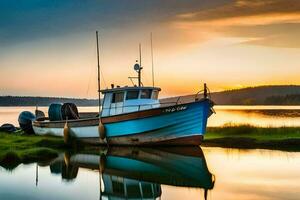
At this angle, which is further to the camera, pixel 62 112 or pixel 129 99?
pixel 62 112

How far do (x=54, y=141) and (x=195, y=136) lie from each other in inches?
358

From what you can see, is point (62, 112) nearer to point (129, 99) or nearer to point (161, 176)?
point (129, 99)

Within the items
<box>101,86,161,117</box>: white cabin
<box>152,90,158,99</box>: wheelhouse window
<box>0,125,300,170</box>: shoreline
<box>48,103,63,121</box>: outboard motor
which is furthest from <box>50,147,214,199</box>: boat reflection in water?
<box>48,103,63,121</box>: outboard motor

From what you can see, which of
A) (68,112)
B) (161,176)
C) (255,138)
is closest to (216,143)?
(255,138)

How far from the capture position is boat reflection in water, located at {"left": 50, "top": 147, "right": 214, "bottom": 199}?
19.6 m

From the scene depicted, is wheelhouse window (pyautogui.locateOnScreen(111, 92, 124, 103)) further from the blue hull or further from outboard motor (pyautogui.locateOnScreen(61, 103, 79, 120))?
outboard motor (pyautogui.locateOnScreen(61, 103, 79, 120))

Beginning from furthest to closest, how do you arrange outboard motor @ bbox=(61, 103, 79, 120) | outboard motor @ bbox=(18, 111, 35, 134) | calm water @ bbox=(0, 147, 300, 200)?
outboard motor @ bbox=(18, 111, 35, 134) → outboard motor @ bbox=(61, 103, 79, 120) → calm water @ bbox=(0, 147, 300, 200)

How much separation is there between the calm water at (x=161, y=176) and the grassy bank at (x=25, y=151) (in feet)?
2.34

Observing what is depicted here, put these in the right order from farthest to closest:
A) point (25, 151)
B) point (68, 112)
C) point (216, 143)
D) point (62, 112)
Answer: point (68, 112)
point (62, 112)
point (216, 143)
point (25, 151)

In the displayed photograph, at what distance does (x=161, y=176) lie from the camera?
22.1 m

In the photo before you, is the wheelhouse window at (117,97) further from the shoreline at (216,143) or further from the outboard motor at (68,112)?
the outboard motor at (68,112)

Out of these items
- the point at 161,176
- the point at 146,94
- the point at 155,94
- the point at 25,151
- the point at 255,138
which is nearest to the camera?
the point at 161,176

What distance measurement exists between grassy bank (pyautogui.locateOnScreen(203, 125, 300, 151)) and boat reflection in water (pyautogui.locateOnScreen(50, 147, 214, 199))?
278 cm

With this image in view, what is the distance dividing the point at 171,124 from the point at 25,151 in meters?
9.32
